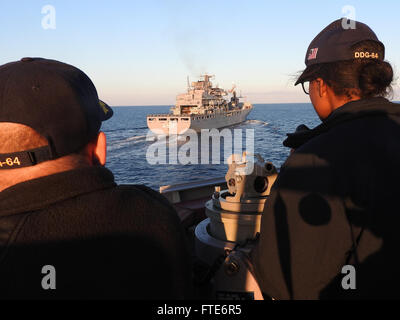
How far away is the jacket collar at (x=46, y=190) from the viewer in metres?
1.08

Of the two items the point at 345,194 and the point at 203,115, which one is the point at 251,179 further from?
the point at 203,115

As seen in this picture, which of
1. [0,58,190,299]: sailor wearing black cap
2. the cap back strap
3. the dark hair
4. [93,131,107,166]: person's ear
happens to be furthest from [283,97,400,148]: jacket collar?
the cap back strap

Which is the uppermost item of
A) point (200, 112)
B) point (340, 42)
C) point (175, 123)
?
point (340, 42)

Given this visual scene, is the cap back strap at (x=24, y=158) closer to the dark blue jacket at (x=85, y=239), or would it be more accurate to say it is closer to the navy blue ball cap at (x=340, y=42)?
the dark blue jacket at (x=85, y=239)

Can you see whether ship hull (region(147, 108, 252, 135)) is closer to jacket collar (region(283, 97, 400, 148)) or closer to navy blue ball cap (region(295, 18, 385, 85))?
navy blue ball cap (region(295, 18, 385, 85))

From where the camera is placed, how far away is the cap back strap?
45.0 inches

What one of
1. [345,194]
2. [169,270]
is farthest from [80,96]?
[345,194]

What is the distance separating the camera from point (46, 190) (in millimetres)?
1116

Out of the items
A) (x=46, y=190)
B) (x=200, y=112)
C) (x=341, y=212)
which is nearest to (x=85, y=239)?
(x=46, y=190)

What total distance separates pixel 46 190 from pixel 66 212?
0.11 metres

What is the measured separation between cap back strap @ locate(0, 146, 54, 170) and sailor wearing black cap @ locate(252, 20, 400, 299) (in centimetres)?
98

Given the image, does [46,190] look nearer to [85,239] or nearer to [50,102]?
[85,239]

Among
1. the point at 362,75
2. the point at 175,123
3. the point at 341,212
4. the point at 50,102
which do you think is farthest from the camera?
the point at 175,123

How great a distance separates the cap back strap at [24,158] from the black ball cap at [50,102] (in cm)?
3
